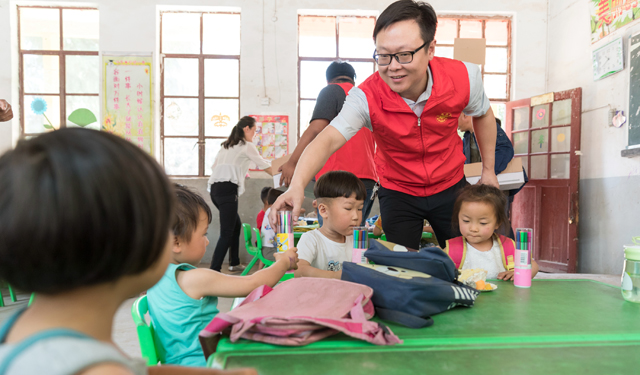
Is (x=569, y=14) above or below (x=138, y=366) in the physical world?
above

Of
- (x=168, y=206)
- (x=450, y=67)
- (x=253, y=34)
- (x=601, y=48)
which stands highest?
(x=253, y=34)

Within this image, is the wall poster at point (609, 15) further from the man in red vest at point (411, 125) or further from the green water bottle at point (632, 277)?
the green water bottle at point (632, 277)

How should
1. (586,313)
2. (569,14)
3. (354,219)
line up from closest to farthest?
(586,313) < (354,219) < (569,14)

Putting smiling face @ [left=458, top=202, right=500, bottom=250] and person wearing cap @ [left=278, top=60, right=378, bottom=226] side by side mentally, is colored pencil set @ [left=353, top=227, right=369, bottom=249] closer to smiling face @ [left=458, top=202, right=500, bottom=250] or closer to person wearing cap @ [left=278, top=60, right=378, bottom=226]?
smiling face @ [left=458, top=202, right=500, bottom=250]

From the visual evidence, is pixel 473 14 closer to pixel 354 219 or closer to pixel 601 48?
pixel 601 48

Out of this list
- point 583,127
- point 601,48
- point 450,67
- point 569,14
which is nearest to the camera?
point 450,67

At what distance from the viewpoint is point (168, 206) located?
49 centimetres

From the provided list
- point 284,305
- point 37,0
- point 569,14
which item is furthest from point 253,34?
point 284,305

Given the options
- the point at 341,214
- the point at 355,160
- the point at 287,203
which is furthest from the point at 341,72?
the point at 287,203

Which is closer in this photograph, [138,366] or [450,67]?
[138,366]

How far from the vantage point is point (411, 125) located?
1.73 metres

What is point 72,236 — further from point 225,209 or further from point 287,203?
point 225,209

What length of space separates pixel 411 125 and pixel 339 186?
0.48 meters

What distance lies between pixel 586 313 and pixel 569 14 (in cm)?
530
